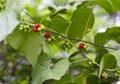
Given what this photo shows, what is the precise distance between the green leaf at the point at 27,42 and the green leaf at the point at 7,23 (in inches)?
3.5

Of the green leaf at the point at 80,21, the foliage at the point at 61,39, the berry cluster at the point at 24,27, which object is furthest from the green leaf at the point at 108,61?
the berry cluster at the point at 24,27

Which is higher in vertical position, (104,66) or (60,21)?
(60,21)

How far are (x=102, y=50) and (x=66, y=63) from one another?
0.19 m

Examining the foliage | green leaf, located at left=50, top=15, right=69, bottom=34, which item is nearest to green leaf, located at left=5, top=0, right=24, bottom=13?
the foliage

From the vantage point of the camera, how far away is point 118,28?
0.93m

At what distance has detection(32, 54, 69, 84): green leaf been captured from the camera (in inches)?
33.4

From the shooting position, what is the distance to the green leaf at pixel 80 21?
0.89 meters

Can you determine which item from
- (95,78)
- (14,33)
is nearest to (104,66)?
(95,78)

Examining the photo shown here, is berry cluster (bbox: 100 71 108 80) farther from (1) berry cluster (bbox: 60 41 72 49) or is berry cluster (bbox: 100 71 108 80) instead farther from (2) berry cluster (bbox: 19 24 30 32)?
(2) berry cluster (bbox: 19 24 30 32)

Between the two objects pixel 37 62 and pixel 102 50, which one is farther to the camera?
pixel 102 50

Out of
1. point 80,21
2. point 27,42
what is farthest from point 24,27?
point 80,21

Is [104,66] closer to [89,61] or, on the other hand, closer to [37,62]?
[89,61]

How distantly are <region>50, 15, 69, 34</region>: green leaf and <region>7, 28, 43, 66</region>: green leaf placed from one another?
51 mm

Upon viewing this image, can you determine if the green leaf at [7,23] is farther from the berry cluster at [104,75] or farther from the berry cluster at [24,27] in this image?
the berry cluster at [104,75]
